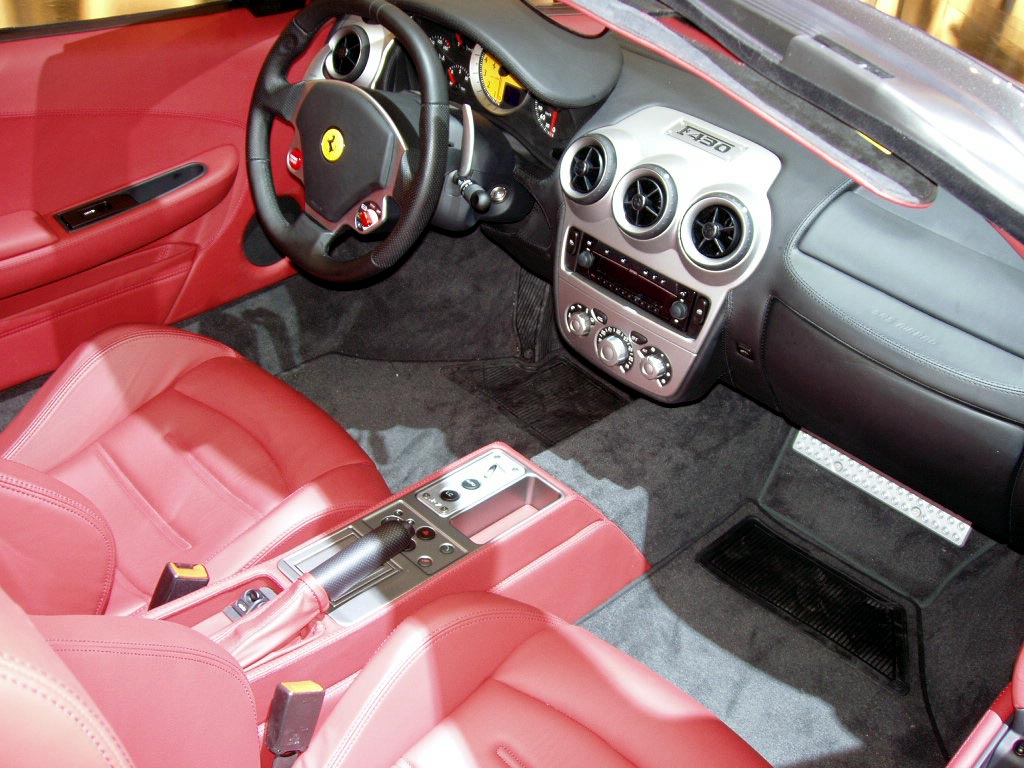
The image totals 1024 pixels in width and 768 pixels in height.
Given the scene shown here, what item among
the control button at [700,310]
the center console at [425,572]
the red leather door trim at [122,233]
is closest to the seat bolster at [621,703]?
the center console at [425,572]

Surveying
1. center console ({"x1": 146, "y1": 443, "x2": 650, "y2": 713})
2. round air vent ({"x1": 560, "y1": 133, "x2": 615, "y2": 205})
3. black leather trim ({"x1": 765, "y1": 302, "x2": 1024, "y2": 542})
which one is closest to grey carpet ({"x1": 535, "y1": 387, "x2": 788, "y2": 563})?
center console ({"x1": 146, "y1": 443, "x2": 650, "y2": 713})

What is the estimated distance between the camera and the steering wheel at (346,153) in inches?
65.4

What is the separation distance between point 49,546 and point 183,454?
0.49 metres


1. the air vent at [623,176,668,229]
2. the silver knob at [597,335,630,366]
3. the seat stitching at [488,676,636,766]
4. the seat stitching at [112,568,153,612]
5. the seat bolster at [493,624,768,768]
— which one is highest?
the air vent at [623,176,668,229]

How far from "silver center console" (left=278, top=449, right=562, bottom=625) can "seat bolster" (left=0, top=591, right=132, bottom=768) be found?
2.39 ft

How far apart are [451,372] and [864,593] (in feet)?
3.83

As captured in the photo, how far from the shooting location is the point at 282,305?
249 centimetres

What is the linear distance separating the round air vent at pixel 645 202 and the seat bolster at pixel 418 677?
722 millimetres

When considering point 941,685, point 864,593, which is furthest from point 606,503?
point 941,685

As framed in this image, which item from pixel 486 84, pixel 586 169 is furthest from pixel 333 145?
pixel 586 169

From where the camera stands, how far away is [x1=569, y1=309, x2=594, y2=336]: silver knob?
2.00 meters

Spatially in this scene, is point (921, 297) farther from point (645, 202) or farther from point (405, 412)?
point (405, 412)

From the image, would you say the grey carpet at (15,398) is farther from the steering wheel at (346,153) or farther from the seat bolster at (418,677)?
the seat bolster at (418,677)

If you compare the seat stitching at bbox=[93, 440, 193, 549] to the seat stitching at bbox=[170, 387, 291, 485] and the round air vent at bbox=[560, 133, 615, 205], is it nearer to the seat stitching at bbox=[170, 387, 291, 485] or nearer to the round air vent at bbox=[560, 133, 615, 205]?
the seat stitching at bbox=[170, 387, 291, 485]
